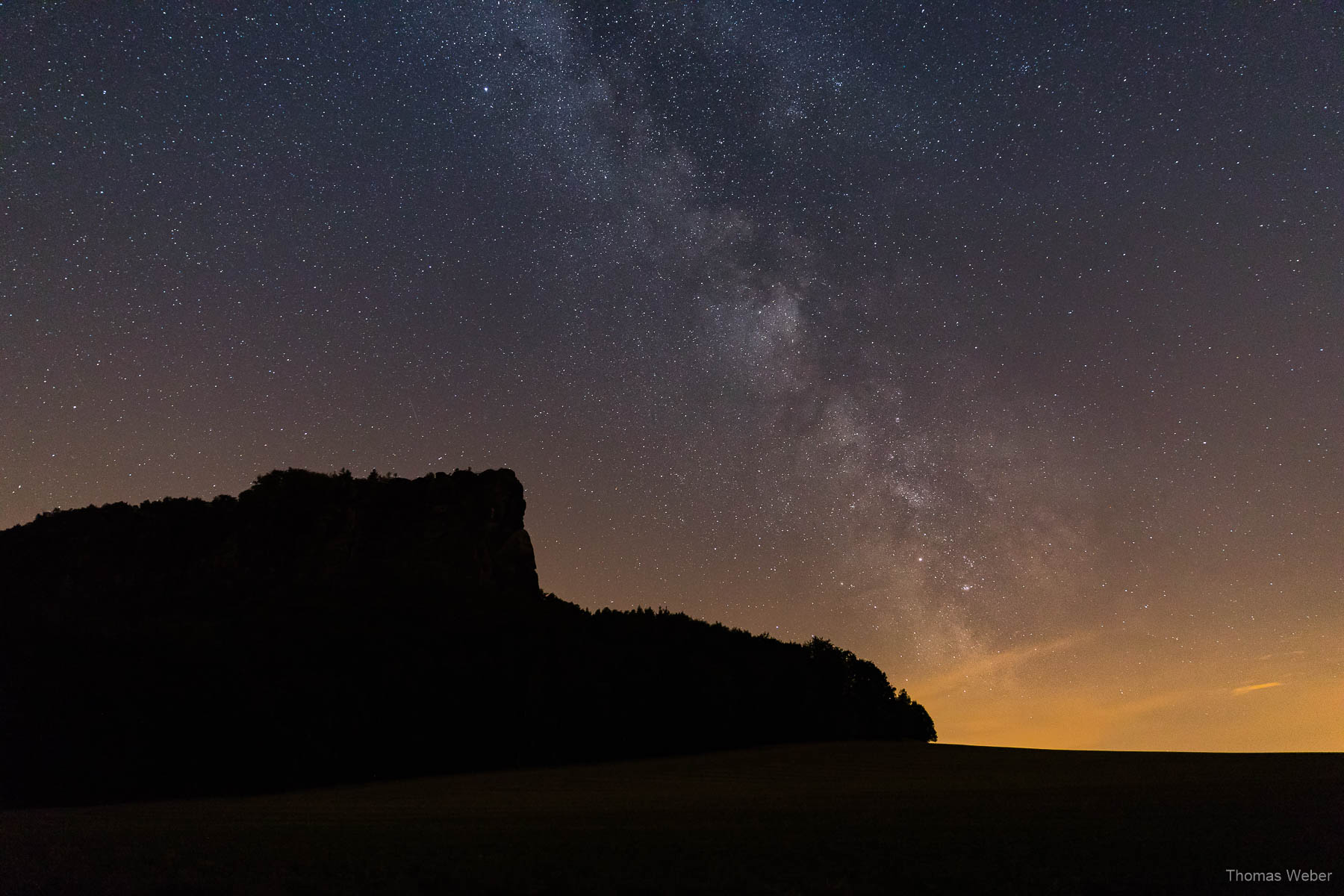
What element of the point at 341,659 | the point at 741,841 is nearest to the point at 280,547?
the point at 341,659

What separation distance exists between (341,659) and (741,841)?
40.1 meters

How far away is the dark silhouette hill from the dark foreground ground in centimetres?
1097

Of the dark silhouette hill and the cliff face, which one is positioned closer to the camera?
the dark silhouette hill

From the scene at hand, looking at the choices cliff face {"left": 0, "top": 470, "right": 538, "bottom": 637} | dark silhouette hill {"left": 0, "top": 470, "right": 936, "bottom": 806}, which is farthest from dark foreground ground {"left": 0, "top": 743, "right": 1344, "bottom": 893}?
cliff face {"left": 0, "top": 470, "right": 538, "bottom": 637}

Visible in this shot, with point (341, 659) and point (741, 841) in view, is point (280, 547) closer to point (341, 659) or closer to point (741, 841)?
point (341, 659)

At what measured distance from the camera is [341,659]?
47.8 metres

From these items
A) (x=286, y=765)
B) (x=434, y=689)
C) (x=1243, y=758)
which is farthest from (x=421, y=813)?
(x=1243, y=758)

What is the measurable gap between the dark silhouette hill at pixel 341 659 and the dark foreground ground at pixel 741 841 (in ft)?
36.0

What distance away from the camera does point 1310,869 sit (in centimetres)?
1023

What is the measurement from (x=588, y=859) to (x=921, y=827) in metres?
5.86

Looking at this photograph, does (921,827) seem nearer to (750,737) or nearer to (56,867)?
(56,867)

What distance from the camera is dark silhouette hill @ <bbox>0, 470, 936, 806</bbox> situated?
38.2m

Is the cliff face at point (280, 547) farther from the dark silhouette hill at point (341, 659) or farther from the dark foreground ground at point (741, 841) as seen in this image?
the dark foreground ground at point (741, 841)

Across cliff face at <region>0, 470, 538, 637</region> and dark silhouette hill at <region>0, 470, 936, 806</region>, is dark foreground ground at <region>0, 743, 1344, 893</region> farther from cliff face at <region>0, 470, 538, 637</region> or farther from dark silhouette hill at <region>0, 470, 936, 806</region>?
cliff face at <region>0, 470, 538, 637</region>
